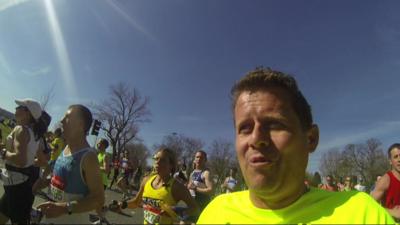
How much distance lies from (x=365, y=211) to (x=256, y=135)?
0.58 metres

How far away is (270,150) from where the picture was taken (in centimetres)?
176

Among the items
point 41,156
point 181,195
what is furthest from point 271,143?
point 41,156

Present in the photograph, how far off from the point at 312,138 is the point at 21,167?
176 inches

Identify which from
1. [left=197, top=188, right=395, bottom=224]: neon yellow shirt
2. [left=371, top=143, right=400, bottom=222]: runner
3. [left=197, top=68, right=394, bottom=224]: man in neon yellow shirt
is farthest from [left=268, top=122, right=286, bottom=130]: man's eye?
[left=371, top=143, right=400, bottom=222]: runner

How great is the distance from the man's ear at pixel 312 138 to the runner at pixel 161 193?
8.15 feet

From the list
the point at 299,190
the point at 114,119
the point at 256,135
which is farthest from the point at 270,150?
the point at 114,119

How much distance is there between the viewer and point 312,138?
1989 millimetres

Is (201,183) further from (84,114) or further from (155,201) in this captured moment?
(84,114)

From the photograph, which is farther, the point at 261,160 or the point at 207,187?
the point at 207,187

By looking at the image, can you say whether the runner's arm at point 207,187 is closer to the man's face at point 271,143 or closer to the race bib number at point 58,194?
the race bib number at point 58,194

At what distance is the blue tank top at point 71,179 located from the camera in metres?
3.67

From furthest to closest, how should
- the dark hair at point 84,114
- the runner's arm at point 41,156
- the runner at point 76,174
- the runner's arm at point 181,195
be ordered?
1. the runner's arm at point 41,156
2. the runner's arm at point 181,195
3. the dark hair at point 84,114
4. the runner at point 76,174

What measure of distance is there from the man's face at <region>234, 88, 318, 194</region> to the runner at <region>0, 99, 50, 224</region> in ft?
13.7

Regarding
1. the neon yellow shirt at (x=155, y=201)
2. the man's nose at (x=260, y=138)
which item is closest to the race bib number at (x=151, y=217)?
the neon yellow shirt at (x=155, y=201)
